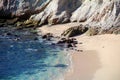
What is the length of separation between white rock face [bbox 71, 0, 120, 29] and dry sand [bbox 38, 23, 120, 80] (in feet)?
7.75

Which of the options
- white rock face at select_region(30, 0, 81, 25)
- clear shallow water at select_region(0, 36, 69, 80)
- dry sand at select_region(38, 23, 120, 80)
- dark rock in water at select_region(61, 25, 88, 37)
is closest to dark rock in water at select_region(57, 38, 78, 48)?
dry sand at select_region(38, 23, 120, 80)

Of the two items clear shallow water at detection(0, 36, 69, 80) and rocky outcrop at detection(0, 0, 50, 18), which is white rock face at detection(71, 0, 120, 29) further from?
clear shallow water at detection(0, 36, 69, 80)

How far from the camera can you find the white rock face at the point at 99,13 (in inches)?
1460

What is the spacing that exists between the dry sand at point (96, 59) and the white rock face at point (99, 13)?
93.1 inches

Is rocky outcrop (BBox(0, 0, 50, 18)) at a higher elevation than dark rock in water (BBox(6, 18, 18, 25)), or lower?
higher

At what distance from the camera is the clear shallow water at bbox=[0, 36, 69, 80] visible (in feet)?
78.0

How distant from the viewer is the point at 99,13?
40281mm

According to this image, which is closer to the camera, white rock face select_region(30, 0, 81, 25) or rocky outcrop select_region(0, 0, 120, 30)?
rocky outcrop select_region(0, 0, 120, 30)

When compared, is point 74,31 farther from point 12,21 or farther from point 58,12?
point 12,21

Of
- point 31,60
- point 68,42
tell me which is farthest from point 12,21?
point 31,60

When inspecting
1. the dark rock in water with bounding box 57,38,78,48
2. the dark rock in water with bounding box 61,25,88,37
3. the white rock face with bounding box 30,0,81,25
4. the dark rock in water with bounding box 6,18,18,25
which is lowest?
the dark rock in water with bounding box 6,18,18,25

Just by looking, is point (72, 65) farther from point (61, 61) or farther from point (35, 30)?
point (35, 30)

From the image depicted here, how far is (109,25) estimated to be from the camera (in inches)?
1444

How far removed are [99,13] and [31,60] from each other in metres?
14.3
